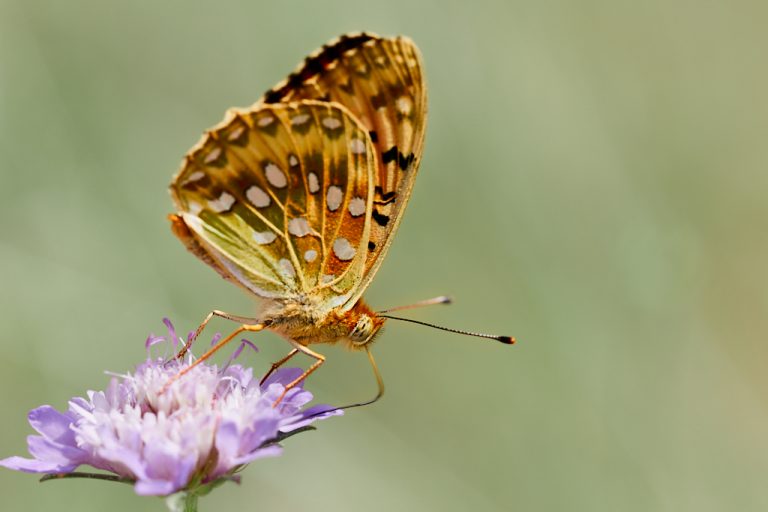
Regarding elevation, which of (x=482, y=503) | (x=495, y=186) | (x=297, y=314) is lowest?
(x=482, y=503)

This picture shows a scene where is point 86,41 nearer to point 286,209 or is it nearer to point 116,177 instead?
point 116,177

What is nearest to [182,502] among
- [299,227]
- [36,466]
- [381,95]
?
[36,466]

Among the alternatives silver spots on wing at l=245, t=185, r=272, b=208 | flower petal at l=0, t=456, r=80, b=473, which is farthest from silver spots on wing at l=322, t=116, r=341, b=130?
flower petal at l=0, t=456, r=80, b=473

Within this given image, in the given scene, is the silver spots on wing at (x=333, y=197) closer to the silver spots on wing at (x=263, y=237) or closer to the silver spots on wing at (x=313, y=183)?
the silver spots on wing at (x=313, y=183)

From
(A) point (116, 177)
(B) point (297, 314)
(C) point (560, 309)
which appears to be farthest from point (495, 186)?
(B) point (297, 314)

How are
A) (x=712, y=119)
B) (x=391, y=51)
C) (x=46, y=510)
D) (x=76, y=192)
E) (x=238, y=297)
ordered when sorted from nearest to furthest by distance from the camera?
(x=391, y=51) < (x=46, y=510) < (x=76, y=192) < (x=238, y=297) < (x=712, y=119)

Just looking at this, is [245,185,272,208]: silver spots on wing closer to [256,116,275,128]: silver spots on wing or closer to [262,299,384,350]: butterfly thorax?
[256,116,275,128]: silver spots on wing
